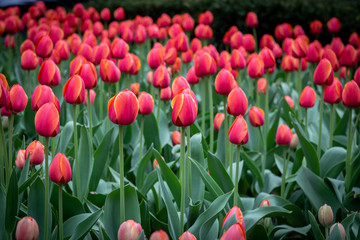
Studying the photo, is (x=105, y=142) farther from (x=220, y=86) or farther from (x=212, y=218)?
(x=212, y=218)

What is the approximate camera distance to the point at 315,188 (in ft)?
7.50

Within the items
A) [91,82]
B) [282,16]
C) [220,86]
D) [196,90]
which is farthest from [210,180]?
[282,16]

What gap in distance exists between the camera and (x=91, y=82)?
220cm

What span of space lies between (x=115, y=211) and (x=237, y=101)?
2.15ft

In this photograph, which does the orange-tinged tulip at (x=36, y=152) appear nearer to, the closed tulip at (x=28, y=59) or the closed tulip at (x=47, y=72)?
the closed tulip at (x=47, y=72)

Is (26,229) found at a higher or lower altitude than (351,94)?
lower

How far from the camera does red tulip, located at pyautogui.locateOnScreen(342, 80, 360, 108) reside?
2.23 metres

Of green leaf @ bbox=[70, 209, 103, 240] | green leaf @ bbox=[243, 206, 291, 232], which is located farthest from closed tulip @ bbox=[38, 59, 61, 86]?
green leaf @ bbox=[243, 206, 291, 232]

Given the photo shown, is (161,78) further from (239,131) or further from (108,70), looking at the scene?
(239,131)

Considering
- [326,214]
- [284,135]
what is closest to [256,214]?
[326,214]

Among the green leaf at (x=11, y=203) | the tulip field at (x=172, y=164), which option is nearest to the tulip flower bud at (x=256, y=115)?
the tulip field at (x=172, y=164)

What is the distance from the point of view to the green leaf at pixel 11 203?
5.47ft

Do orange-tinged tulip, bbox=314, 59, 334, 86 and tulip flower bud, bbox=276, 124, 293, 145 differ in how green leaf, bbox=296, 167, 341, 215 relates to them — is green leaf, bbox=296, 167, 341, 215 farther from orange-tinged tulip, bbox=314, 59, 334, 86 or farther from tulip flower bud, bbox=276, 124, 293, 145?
orange-tinged tulip, bbox=314, 59, 334, 86

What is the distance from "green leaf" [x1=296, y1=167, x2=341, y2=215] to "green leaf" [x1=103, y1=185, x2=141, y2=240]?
34.7 inches
